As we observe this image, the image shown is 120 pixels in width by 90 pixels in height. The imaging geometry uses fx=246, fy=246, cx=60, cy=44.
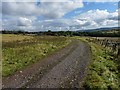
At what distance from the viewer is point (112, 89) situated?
13.3 meters

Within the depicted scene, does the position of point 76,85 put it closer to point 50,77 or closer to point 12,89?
point 50,77

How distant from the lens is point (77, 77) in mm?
15570

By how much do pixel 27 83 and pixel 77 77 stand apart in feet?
11.3

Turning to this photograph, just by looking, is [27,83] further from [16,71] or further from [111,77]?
[111,77]

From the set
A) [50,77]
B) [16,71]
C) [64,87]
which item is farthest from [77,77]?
[16,71]

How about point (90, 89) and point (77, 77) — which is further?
point (77, 77)

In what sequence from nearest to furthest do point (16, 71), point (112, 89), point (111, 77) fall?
point (112, 89) → point (111, 77) → point (16, 71)

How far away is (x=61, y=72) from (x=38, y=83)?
3.82 m

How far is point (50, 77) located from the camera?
15.3 m

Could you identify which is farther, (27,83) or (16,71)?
(16,71)

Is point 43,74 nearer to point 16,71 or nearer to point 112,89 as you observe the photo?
point 16,71

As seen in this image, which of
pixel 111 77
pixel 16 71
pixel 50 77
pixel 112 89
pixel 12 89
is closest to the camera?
pixel 12 89

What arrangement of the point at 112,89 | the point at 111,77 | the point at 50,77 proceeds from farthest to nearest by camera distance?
1. the point at 111,77
2. the point at 50,77
3. the point at 112,89

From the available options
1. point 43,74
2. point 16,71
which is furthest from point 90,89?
point 16,71
